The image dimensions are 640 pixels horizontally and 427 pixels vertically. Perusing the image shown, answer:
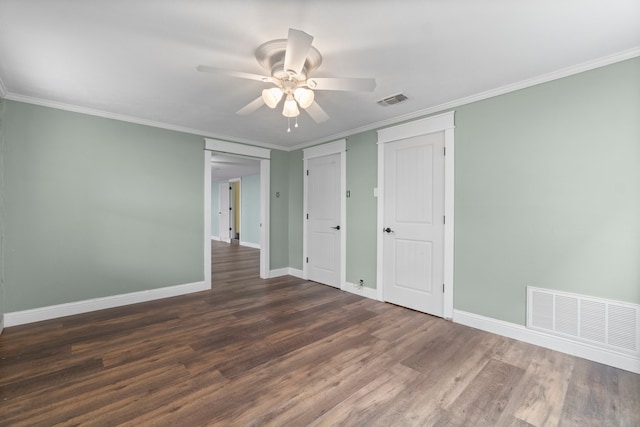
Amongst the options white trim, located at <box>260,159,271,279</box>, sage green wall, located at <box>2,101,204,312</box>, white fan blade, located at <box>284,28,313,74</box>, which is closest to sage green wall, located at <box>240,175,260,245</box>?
white trim, located at <box>260,159,271,279</box>

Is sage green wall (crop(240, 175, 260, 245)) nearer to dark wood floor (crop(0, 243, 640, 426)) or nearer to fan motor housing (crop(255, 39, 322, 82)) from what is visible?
dark wood floor (crop(0, 243, 640, 426))

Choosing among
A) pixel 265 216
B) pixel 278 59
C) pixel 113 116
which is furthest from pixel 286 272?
pixel 278 59

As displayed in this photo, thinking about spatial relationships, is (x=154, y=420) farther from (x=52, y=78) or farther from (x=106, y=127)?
(x=106, y=127)

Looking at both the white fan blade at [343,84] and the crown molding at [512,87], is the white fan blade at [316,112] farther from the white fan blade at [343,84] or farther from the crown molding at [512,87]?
the crown molding at [512,87]

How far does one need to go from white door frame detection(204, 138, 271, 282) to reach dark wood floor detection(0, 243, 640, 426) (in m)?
1.30

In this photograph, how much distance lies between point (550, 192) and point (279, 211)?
397 cm

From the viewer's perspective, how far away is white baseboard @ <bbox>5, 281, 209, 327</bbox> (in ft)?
9.79

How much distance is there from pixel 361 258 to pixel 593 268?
247 centimetres

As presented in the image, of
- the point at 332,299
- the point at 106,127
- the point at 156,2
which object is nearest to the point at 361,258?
the point at 332,299

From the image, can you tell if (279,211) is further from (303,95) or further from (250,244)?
(250,244)

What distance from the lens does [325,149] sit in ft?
15.1

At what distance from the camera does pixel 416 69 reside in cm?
238

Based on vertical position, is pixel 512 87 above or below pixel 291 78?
above

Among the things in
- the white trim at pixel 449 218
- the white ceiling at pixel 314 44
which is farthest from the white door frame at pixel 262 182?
the white trim at pixel 449 218
